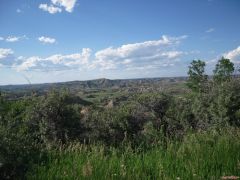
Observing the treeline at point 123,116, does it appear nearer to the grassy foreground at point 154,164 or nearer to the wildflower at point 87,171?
the grassy foreground at point 154,164

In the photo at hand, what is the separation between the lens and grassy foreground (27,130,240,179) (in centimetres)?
481

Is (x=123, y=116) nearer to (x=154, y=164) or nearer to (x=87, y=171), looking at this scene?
(x=154, y=164)

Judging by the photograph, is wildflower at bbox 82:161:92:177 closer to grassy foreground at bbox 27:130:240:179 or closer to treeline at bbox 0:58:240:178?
grassy foreground at bbox 27:130:240:179

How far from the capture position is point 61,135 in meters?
14.6

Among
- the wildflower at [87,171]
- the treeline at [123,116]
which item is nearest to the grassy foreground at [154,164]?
the wildflower at [87,171]

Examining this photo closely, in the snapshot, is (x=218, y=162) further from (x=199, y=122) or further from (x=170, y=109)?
(x=170, y=109)

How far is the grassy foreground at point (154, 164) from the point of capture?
4809 millimetres

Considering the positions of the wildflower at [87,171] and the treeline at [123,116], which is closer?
the wildflower at [87,171]

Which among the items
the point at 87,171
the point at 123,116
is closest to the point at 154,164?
the point at 87,171

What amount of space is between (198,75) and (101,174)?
57.4m

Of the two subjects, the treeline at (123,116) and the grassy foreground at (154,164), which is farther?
the treeline at (123,116)

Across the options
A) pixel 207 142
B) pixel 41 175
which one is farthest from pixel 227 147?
pixel 41 175

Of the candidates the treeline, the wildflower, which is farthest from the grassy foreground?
the treeline

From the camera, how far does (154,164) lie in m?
5.39
